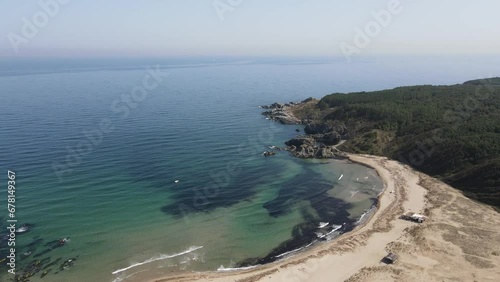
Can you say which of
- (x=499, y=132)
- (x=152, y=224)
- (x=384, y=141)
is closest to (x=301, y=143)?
(x=384, y=141)

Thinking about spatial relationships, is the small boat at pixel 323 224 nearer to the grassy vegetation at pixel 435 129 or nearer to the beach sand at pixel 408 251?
the beach sand at pixel 408 251

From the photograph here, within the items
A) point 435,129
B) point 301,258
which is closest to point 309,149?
point 435,129

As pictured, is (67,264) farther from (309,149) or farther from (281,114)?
(281,114)

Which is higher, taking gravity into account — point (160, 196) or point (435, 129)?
point (435, 129)

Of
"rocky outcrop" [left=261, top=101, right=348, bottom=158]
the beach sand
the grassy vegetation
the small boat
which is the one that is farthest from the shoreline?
"rocky outcrop" [left=261, top=101, right=348, bottom=158]

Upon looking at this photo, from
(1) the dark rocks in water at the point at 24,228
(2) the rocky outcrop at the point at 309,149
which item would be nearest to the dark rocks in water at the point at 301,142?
(2) the rocky outcrop at the point at 309,149

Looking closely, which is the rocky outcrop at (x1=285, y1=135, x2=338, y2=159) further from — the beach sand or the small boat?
the small boat
